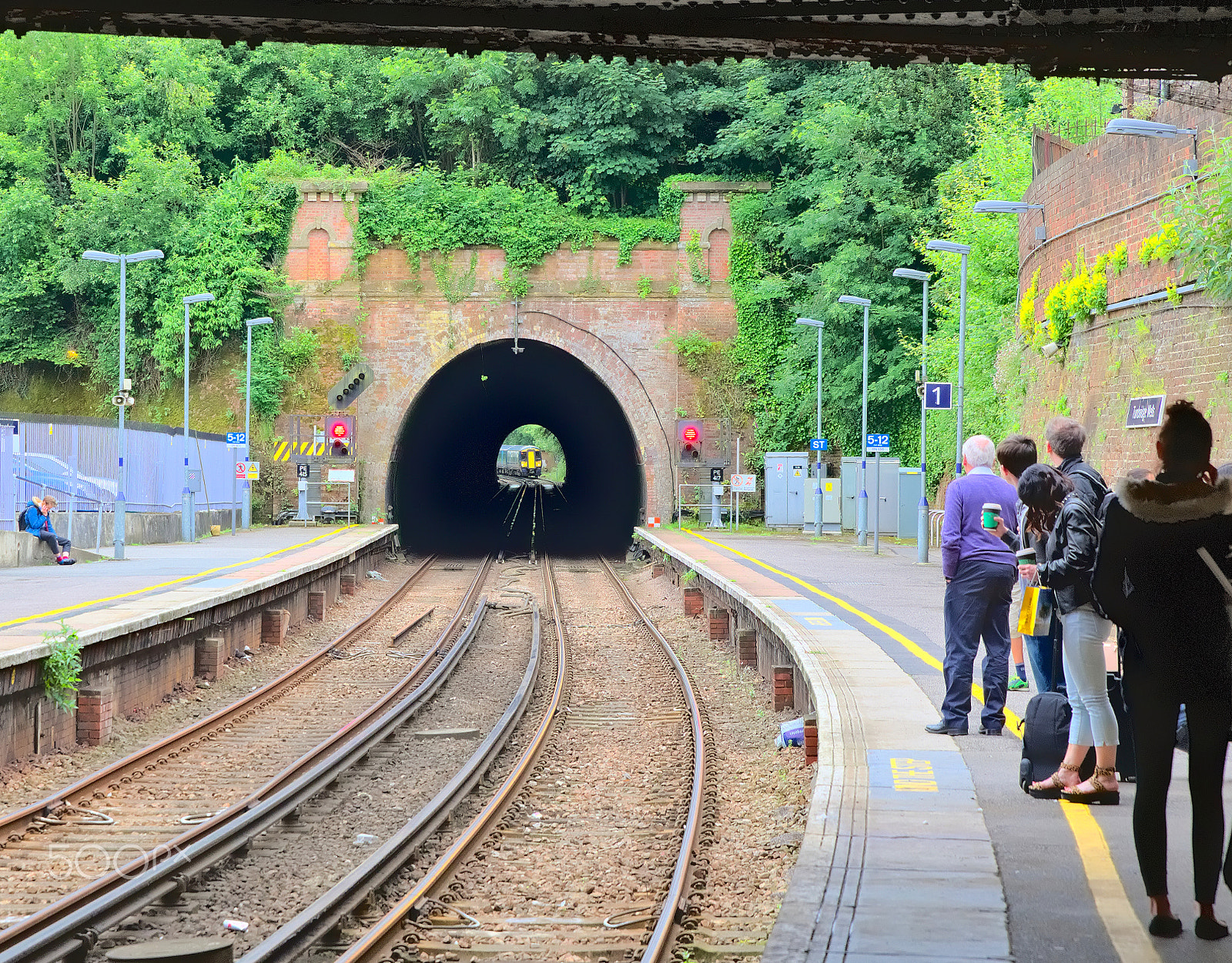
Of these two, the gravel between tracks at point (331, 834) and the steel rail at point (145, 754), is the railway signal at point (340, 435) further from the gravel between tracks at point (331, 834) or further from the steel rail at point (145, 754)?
the gravel between tracks at point (331, 834)

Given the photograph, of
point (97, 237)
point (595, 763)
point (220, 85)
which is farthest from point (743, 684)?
point (220, 85)

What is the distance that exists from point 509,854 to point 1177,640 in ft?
15.4

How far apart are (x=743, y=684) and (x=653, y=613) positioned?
8.00 metres

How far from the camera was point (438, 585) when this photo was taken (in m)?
28.8

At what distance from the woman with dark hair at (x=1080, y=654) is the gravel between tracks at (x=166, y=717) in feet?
23.0

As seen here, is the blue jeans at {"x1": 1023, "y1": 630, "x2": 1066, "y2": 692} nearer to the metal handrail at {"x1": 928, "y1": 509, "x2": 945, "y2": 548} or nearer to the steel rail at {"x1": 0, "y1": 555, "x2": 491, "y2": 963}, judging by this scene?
the steel rail at {"x1": 0, "y1": 555, "x2": 491, "y2": 963}

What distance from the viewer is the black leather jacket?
6.52m

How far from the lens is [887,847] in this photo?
20.7 ft

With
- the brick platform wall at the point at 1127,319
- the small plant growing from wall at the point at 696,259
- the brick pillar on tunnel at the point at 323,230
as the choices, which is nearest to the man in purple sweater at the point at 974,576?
the brick platform wall at the point at 1127,319

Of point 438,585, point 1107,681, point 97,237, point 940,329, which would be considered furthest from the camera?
point 97,237

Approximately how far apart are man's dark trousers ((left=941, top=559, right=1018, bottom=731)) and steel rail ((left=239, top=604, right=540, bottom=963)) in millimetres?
3446

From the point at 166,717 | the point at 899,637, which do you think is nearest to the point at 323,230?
the point at 166,717

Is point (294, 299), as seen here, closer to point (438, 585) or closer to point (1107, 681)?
point (438, 585)

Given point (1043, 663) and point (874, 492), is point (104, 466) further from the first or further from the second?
point (1043, 663)
